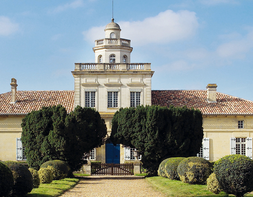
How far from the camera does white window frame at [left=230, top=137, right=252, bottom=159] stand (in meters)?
32.9

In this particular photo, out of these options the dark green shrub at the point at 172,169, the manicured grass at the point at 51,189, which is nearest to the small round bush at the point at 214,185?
the dark green shrub at the point at 172,169

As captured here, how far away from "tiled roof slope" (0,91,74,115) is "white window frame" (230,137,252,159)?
45.2ft

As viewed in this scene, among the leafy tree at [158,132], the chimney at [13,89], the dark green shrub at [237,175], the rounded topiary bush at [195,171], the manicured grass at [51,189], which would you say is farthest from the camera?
the chimney at [13,89]

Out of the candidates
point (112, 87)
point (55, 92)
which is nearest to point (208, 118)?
point (112, 87)

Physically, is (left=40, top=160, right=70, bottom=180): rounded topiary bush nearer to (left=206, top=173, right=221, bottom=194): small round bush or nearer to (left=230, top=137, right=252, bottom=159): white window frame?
(left=206, top=173, right=221, bottom=194): small round bush

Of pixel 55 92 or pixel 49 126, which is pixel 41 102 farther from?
pixel 49 126

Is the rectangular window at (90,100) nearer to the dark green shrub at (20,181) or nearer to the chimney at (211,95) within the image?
the chimney at (211,95)

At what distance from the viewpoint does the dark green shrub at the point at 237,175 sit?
44.7 feet

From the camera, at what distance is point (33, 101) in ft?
113

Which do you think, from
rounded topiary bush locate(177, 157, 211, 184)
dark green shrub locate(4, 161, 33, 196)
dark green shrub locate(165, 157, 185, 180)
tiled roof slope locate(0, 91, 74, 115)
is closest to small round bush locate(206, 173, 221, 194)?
rounded topiary bush locate(177, 157, 211, 184)

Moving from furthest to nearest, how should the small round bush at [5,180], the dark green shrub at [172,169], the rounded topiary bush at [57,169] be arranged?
the rounded topiary bush at [57,169], the dark green shrub at [172,169], the small round bush at [5,180]

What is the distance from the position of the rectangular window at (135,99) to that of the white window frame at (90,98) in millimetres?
3064

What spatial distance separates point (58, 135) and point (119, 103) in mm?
9615

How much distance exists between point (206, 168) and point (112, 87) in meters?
16.0
